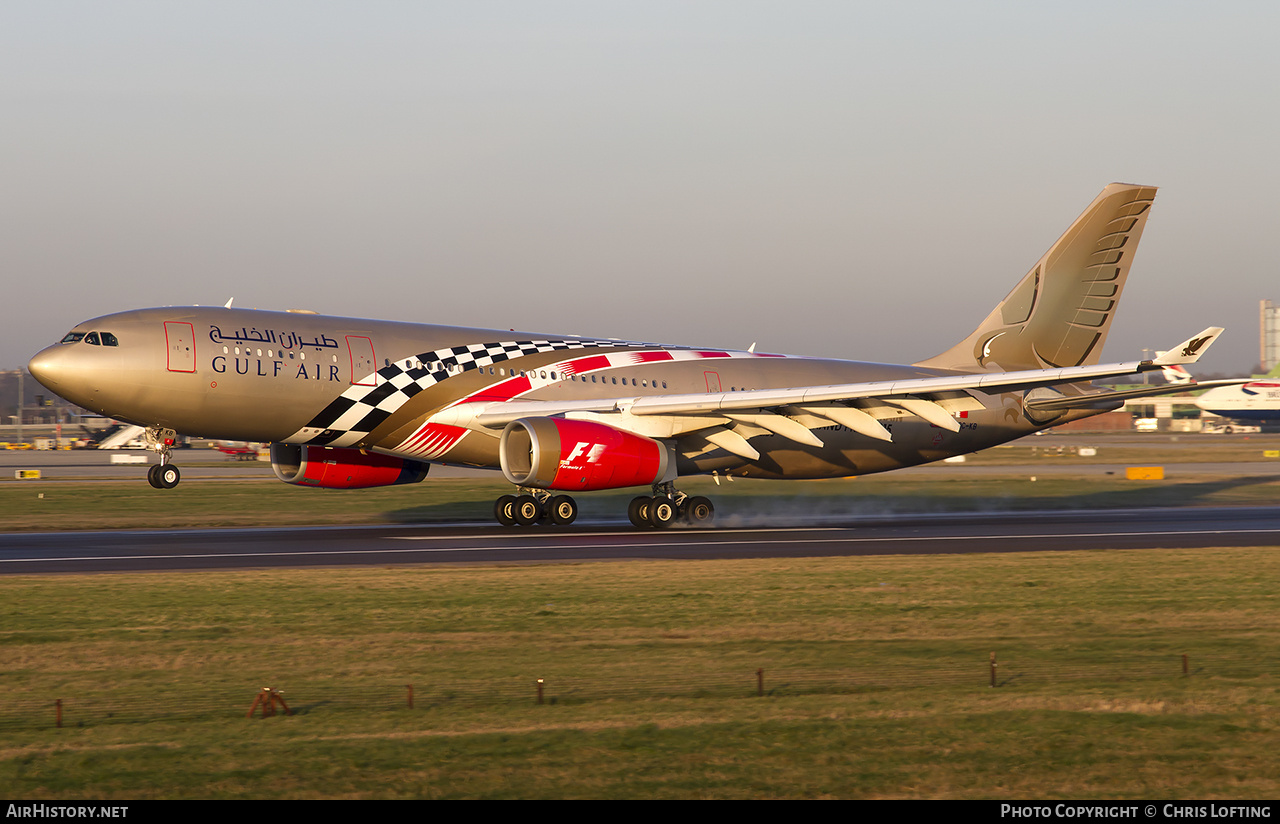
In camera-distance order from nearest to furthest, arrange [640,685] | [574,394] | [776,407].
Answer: [640,685]
[776,407]
[574,394]

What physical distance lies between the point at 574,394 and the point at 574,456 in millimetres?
4050

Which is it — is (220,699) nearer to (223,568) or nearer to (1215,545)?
(223,568)

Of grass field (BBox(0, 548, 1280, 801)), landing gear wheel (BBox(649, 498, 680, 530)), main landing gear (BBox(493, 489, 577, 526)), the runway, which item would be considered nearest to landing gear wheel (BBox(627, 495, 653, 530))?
landing gear wheel (BBox(649, 498, 680, 530))

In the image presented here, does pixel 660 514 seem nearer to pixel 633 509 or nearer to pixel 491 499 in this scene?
pixel 633 509

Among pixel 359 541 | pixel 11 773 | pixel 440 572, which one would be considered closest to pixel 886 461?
pixel 359 541

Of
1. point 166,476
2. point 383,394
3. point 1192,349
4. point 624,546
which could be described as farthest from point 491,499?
point 1192,349

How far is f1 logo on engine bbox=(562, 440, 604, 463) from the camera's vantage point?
2588 centimetres

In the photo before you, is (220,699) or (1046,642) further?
(1046,642)

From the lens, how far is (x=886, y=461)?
33.0 meters

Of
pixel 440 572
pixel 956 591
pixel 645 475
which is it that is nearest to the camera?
pixel 956 591

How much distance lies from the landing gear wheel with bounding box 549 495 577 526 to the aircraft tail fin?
13.8m

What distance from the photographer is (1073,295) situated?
3394 cm

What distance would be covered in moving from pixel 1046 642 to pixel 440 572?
981 cm

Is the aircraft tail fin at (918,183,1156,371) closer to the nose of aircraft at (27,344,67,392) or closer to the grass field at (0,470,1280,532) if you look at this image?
the grass field at (0,470,1280,532)
